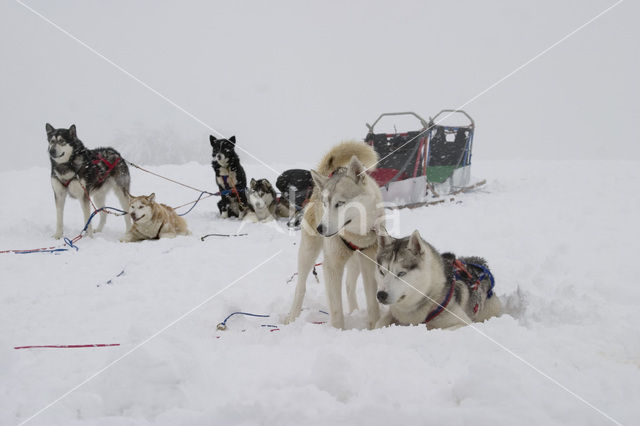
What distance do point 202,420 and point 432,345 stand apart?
89 cm

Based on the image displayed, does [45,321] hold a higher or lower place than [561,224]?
lower

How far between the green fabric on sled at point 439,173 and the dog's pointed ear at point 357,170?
18.5 feet

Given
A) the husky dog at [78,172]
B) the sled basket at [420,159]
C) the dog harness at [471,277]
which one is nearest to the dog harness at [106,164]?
the husky dog at [78,172]

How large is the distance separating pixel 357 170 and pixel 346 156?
1.03 feet

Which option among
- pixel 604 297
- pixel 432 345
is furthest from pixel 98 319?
pixel 604 297

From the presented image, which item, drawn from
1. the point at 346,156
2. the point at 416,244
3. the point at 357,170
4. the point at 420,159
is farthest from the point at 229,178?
the point at 416,244

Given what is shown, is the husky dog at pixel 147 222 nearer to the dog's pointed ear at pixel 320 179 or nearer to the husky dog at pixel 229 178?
the husky dog at pixel 229 178

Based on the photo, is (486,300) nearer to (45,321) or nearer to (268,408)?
(268,408)

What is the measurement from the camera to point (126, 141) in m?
22.8

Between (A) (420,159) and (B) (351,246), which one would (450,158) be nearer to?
(A) (420,159)

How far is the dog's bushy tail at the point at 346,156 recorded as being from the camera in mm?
2355

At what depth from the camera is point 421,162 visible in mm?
6168

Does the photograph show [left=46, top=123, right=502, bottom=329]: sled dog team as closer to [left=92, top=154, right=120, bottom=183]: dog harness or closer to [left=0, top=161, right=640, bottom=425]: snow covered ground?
[left=0, top=161, right=640, bottom=425]: snow covered ground

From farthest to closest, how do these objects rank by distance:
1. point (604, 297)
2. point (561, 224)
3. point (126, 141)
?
point (126, 141)
point (561, 224)
point (604, 297)
